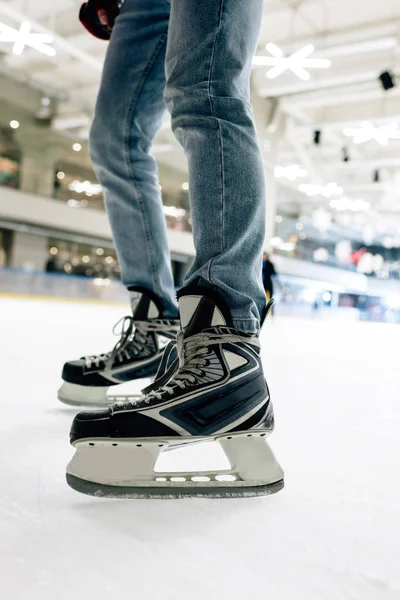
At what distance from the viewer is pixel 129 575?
0.44 m

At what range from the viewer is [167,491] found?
632 mm

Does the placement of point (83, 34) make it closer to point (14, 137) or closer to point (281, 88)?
point (281, 88)

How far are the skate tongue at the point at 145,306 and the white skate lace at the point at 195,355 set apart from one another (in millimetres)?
411

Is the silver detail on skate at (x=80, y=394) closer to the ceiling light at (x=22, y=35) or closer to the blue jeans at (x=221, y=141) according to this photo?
the blue jeans at (x=221, y=141)

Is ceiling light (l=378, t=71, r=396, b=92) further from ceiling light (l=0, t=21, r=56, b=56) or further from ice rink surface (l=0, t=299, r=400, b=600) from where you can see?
ice rink surface (l=0, t=299, r=400, b=600)

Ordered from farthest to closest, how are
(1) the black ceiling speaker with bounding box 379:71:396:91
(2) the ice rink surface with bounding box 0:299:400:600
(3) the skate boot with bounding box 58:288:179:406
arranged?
(1) the black ceiling speaker with bounding box 379:71:396:91, (3) the skate boot with bounding box 58:288:179:406, (2) the ice rink surface with bounding box 0:299:400:600

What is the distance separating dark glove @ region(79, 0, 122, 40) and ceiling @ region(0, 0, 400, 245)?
5670mm

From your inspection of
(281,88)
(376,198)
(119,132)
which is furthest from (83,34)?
(376,198)

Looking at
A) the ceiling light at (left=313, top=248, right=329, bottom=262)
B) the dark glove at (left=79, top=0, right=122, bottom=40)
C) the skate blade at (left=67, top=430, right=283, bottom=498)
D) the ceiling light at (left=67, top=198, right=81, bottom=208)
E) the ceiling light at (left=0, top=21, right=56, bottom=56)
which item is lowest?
the skate blade at (left=67, top=430, right=283, bottom=498)

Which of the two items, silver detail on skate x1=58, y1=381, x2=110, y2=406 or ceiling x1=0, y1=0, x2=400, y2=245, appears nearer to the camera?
silver detail on skate x1=58, y1=381, x2=110, y2=406

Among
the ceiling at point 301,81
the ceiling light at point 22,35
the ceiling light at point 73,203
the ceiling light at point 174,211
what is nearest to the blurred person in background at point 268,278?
the ceiling at point 301,81

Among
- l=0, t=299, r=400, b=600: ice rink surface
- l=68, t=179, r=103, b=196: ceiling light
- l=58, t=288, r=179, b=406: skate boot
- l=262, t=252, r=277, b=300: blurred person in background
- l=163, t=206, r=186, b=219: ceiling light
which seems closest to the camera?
l=0, t=299, r=400, b=600: ice rink surface

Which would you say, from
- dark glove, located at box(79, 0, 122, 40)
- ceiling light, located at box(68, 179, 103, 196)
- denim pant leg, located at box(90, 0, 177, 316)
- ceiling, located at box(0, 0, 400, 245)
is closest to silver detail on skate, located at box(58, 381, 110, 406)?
denim pant leg, located at box(90, 0, 177, 316)

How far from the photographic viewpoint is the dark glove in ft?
4.22
